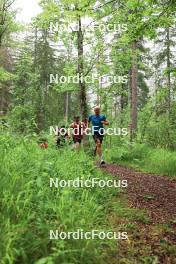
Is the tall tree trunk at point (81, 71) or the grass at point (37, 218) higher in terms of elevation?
the tall tree trunk at point (81, 71)

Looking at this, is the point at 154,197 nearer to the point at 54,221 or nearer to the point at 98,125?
the point at 54,221

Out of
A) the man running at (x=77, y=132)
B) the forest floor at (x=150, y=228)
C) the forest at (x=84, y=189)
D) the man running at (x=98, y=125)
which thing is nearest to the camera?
the forest at (x=84, y=189)

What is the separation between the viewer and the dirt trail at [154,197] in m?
7.04

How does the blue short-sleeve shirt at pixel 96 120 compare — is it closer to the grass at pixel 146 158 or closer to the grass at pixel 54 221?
the grass at pixel 146 158

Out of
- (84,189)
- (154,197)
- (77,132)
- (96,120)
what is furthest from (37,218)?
(77,132)

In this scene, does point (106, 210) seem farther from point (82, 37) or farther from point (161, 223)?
point (82, 37)

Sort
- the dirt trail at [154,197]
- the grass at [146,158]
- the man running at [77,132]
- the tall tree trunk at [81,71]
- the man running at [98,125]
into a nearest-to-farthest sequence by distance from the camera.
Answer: the dirt trail at [154,197], the man running at [98,125], the tall tree trunk at [81,71], the man running at [77,132], the grass at [146,158]

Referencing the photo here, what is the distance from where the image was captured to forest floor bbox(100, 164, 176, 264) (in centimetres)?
504

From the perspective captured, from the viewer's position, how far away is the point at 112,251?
192 inches

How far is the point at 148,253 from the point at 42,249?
1.71m

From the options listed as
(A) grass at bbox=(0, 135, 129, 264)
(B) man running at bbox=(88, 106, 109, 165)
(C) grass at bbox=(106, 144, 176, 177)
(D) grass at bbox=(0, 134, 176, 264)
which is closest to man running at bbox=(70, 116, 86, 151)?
(B) man running at bbox=(88, 106, 109, 165)

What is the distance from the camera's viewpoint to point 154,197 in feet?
27.6

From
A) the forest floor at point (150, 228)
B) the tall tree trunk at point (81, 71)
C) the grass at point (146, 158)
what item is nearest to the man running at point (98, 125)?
the tall tree trunk at point (81, 71)

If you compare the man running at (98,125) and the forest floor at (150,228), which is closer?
the forest floor at (150,228)
